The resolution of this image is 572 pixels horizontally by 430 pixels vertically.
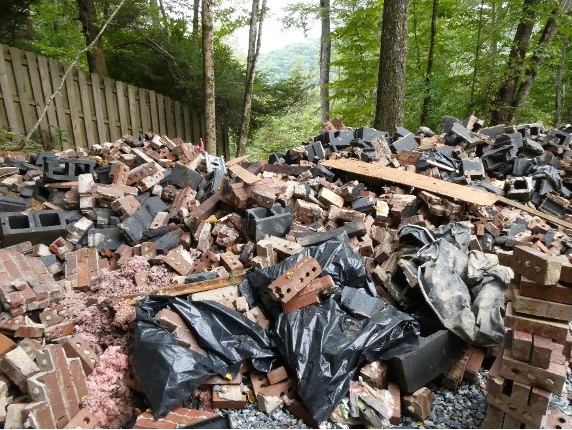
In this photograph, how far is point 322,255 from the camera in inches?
150

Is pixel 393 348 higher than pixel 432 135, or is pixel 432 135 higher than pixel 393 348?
pixel 432 135

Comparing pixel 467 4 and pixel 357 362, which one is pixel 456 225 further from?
pixel 467 4

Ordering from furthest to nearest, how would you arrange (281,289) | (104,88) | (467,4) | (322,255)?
(467,4)
(104,88)
(322,255)
(281,289)

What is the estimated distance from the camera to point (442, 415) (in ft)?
9.32

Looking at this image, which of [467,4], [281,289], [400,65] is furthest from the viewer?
[467,4]

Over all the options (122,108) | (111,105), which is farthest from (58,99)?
(122,108)

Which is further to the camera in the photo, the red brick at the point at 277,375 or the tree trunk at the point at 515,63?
the tree trunk at the point at 515,63

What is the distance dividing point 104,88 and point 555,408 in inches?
434

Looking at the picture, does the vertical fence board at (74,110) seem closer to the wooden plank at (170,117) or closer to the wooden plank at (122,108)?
the wooden plank at (122,108)

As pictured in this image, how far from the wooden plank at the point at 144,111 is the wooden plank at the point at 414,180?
703 centimetres

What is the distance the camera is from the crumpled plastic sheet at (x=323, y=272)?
3.62 metres

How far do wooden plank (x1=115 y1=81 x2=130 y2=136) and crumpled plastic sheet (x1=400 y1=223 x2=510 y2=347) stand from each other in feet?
30.7

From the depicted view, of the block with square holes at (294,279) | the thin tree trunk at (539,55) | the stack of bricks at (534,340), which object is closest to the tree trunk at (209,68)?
the block with square holes at (294,279)

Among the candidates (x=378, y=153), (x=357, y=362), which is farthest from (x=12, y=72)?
(x=357, y=362)
